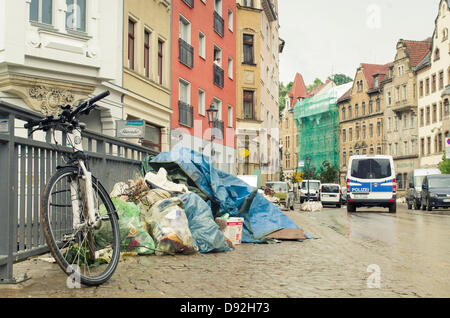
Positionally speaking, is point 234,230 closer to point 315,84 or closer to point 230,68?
point 230,68

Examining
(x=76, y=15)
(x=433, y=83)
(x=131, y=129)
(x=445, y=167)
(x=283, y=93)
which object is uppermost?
(x=283, y=93)

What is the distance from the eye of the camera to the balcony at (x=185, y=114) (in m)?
26.3

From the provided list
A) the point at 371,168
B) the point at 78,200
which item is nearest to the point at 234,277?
the point at 78,200

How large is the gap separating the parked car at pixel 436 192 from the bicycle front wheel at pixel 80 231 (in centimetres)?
2566

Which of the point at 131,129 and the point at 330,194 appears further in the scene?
the point at 330,194

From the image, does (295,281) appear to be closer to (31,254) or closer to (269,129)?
(31,254)

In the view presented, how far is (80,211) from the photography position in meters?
5.30

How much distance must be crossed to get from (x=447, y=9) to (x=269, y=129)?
2584 cm

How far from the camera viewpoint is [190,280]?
5.62 meters

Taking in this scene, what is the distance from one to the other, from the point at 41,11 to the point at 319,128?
271 feet

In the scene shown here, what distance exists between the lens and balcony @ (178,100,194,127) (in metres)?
26.3

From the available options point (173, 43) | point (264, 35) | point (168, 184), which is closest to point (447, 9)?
point (264, 35)

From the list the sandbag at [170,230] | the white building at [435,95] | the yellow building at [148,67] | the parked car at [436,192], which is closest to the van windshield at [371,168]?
the parked car at [436,192]
